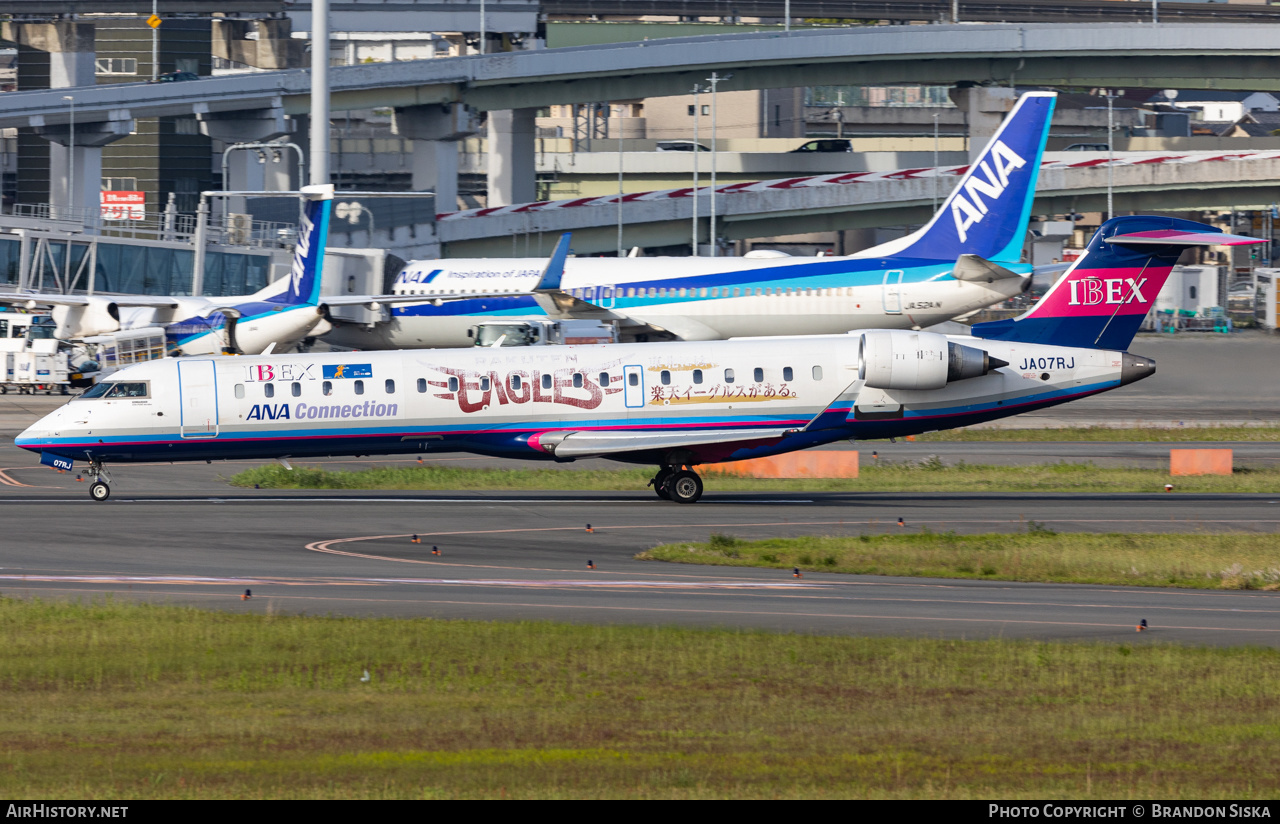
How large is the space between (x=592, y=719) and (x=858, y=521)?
16.6 metres

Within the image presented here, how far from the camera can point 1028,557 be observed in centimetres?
2562

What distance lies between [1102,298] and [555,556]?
16314 mm

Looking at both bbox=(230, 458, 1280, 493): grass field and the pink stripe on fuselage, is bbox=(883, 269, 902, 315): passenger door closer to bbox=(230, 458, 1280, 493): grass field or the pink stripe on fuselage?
bbox=(230, 458, 1280, 493): grass field

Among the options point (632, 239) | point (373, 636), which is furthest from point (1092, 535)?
point (632, 239)

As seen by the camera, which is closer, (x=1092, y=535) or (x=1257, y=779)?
(x=1257, y=779)

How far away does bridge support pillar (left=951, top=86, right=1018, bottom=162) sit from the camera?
4102 inches

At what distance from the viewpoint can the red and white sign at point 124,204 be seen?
381 ft

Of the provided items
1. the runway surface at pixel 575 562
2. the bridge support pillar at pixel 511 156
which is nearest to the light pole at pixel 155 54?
the bridge support pillar at pixel 511 156

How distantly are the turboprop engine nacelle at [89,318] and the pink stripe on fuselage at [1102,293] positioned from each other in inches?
1473

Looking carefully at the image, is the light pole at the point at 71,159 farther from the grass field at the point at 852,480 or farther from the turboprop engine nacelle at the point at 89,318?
the grass field at the point at 852,480

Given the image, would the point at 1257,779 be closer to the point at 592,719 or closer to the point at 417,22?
the point at 592,719

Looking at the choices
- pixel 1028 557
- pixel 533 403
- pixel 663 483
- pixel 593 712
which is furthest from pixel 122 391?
pixel 593 712

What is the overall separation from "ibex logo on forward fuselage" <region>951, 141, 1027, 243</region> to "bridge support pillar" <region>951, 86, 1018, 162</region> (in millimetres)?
51871
